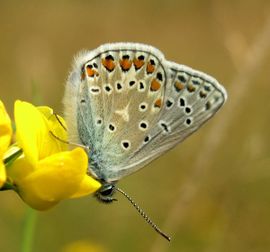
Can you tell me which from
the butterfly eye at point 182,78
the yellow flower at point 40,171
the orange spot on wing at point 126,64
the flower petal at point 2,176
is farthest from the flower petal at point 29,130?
the butterfly eye at point 182,78

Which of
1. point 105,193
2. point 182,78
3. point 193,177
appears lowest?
point 193,177

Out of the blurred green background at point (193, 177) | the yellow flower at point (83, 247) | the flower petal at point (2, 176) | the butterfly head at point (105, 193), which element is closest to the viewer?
the flower petal at point (2, 176)

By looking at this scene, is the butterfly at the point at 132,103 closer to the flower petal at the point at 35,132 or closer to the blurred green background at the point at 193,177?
the flower petal at the point at 35,132

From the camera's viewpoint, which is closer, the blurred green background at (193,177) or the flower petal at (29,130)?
the flower petal at (29,130)

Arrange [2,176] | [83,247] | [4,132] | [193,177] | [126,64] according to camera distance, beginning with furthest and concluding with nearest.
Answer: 1. [83,247]
2. [193,177]
3. [126,64]
4. [4,132]
5. [2,176]

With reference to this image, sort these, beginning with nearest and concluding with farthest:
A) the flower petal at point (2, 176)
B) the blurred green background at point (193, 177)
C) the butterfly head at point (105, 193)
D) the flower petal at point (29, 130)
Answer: the flower petal at point (2, 176) → the flower petal at point (29, 130) → the butterfly head at point (105, 193) → the blurred green background at point (193, 177)

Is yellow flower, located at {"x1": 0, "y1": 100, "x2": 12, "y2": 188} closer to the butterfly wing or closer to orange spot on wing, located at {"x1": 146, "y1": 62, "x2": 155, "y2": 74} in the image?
the butterfly wing

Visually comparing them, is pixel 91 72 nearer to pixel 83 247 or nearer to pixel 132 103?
pixel 132 103

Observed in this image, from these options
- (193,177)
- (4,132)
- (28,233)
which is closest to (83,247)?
(193,177)

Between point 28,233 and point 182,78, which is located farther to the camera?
point 28,233
